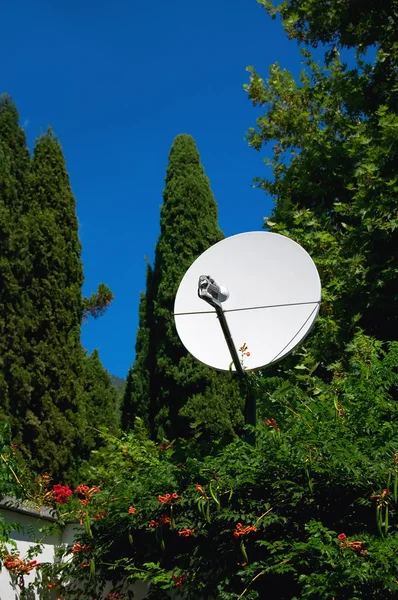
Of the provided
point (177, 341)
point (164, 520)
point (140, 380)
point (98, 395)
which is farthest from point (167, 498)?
point (140, 380)

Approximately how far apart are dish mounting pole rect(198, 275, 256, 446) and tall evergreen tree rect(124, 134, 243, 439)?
7.99 m

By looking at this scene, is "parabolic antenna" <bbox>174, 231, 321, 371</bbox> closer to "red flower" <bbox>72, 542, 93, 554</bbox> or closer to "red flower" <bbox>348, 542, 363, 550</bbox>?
"red flower" <bbox>72, 542, 93, 554</bbox>

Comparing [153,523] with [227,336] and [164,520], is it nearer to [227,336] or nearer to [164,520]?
[164,520]

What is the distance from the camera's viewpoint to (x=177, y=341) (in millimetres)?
13656

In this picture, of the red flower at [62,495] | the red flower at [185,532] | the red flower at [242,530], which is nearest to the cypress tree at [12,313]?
the red flower at [62,495]

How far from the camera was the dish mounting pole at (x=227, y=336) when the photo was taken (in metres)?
3.99

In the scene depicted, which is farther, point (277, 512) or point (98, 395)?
point (98, 395)

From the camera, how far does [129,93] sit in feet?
37.0

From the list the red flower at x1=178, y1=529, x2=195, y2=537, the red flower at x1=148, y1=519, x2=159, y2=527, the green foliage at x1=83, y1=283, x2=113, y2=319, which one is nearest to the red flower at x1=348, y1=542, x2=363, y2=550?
the red flower at x1=178, y1=529, x2=195, y2=537

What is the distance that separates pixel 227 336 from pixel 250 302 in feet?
1.56

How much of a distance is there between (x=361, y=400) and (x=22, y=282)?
9389mm

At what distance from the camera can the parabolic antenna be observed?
4.24 m

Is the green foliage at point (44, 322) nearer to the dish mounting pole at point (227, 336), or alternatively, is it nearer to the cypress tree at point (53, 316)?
the cypress tree at point (53, 316)

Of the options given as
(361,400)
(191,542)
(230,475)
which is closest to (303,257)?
(361,400)
